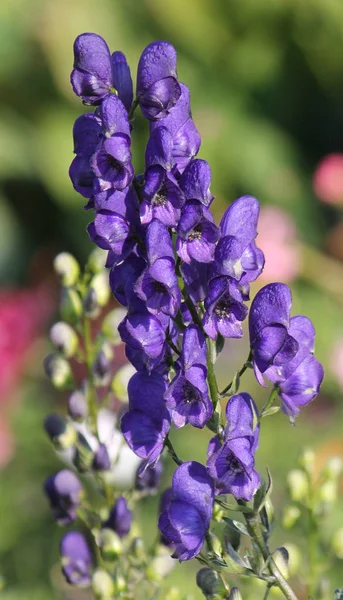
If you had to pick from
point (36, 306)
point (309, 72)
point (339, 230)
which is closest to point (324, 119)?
point (309, 72)

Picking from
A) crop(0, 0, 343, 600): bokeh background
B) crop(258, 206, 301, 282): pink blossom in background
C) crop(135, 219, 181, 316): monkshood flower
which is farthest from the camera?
crop(0, 0, 343, 600): bokeh background

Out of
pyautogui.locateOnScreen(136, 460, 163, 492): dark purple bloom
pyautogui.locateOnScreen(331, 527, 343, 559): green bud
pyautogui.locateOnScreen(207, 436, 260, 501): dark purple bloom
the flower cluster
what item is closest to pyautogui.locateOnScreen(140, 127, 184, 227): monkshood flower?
the flower cluster

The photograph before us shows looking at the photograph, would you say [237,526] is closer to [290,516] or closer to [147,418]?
[147,418]

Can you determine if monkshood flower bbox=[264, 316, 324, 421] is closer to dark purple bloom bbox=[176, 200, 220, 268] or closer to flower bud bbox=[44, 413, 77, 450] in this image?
dark purple bloom bbox=[176, 200, 220, 268]

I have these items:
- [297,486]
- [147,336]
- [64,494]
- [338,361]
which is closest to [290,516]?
[297,486]

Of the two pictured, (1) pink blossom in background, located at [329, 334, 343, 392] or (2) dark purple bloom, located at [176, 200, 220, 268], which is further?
(1) pink blossom in background, located at [329, 334, 343, 392]

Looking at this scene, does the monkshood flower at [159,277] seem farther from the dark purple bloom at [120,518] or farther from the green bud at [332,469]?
the green bud at [332,469]

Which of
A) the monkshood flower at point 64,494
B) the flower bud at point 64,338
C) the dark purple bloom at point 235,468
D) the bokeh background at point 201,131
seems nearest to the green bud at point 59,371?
the flower bud at point 64,338
